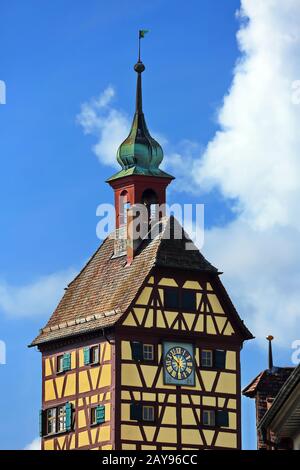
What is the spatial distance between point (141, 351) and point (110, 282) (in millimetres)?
4696

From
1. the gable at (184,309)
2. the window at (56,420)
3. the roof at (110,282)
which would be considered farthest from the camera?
the window at (56,420)

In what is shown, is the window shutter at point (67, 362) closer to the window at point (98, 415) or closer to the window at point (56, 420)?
the window at point (56, 420)

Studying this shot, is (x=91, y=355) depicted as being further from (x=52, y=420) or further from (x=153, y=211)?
(x=153, y=211)

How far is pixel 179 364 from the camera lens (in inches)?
4377

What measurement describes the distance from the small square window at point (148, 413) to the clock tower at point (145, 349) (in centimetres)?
4

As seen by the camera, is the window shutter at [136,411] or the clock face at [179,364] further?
the clock face at [179,364]

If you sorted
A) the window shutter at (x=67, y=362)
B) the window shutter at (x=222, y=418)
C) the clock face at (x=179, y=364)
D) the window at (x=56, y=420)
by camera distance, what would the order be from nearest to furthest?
the clock face at (x=179, y=364) < the window shutter at (x=222, y=418) < the window at (x=56, y=420) < the window shutter at (x=67, y=362)

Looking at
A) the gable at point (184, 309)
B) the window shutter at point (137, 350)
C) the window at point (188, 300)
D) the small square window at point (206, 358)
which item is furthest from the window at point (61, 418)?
the window at point (188, 300)

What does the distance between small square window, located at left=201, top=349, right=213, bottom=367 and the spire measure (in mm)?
8827

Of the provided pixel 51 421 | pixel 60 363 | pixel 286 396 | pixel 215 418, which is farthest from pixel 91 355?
pixel 286 396

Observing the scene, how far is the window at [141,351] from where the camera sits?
10981 centimetres

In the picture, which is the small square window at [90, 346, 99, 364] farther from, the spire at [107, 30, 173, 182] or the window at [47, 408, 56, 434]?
the spire at [107, 30, 173, 182]
